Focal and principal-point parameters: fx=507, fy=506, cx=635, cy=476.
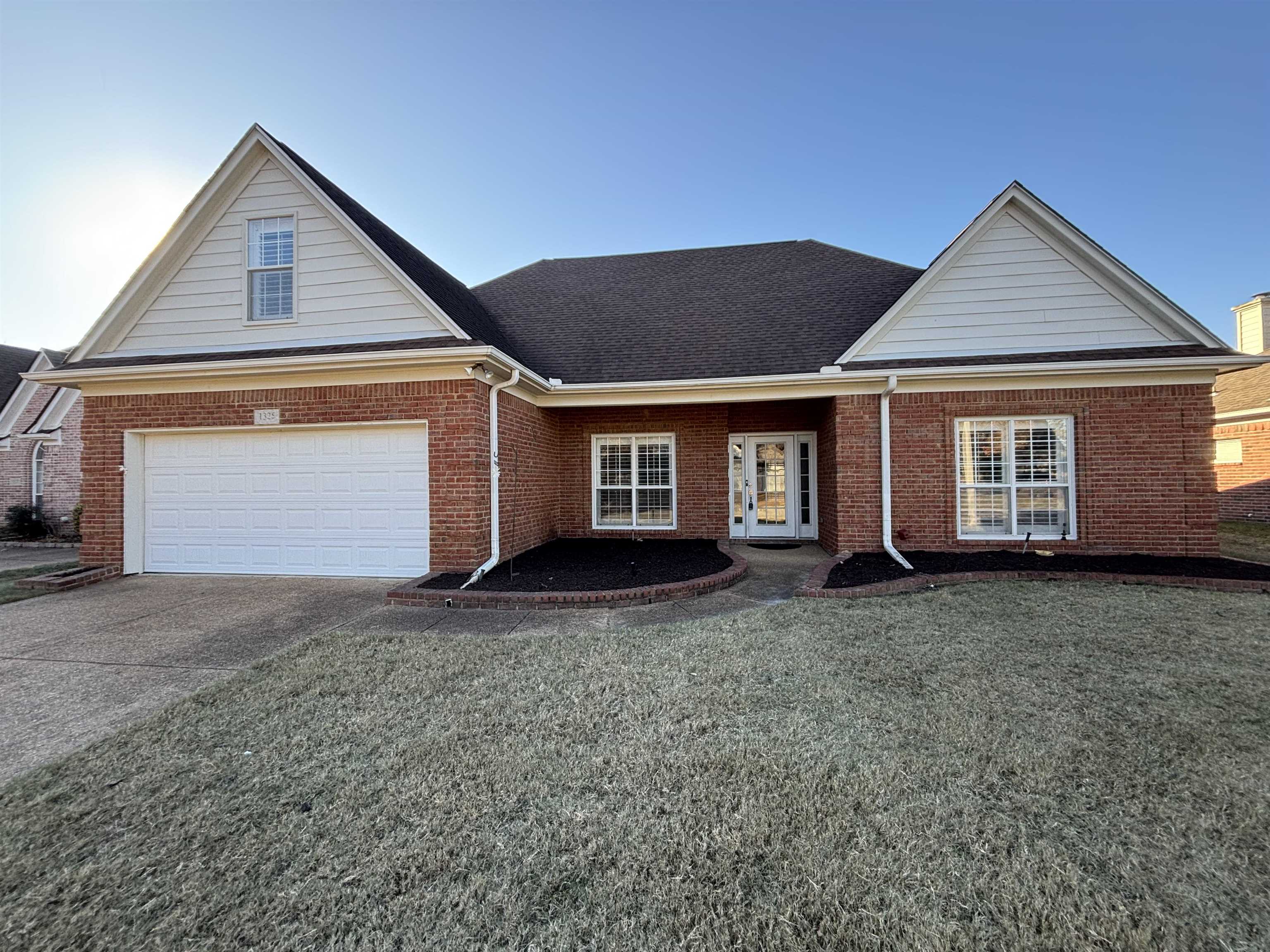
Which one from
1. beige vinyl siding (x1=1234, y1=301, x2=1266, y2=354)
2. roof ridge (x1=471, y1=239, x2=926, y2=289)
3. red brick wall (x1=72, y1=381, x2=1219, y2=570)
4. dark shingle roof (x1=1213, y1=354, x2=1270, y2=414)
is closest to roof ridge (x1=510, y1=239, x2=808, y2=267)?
roof ridge (x1=471, y1=239, x2=926, y2=289)

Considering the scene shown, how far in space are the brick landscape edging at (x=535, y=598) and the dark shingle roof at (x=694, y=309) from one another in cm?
435

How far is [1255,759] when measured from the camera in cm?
293

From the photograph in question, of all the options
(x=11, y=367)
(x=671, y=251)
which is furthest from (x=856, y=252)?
(x=11, y=367)

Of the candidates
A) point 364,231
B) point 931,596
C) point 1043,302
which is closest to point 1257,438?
point 1043,302

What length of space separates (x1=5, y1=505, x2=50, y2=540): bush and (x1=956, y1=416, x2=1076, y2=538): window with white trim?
79.6ft

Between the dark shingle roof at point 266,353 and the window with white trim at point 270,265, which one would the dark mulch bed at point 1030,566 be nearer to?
the dark shingle roof at point 266,353

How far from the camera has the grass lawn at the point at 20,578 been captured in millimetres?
7008

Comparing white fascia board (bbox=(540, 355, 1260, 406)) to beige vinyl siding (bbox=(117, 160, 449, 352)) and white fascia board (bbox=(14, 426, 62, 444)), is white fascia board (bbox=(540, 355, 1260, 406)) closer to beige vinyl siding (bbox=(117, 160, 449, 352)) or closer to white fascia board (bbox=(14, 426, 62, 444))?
beige vinyl siding (bbox=(117, 160, 449, 352))

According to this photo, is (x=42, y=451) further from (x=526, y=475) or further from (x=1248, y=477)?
(x=1248, y=477)

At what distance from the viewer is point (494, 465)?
309 inches

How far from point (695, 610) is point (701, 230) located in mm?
14946

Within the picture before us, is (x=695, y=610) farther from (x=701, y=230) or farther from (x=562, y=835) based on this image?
(x=701, y=230)

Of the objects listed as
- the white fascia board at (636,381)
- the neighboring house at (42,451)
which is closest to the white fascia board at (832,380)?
the white fascia board at (636,381)

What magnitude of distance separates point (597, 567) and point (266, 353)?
20.2ft
